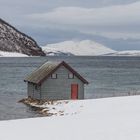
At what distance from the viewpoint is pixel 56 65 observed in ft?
187

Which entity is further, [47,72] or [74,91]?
[74,91]

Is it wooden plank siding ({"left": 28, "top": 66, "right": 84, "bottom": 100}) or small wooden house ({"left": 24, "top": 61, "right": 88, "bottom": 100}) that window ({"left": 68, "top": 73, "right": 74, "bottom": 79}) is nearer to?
small wooden house ({"left": 24, "top": 61, "right": 88, "bottom": 100})

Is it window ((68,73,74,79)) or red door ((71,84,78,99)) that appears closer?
window ((68,73,74,79))

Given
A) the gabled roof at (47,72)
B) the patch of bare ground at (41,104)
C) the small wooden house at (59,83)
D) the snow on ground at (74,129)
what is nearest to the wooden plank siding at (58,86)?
the small wooden house at (59,83)

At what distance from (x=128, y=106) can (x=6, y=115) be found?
12773 mm

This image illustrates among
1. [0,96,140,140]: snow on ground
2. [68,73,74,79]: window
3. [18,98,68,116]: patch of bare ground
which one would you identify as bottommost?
[18,98,68,116]: patch of bare ground

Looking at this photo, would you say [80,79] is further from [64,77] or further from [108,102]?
[108,102]

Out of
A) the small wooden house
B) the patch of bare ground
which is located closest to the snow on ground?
the patch of bare ground

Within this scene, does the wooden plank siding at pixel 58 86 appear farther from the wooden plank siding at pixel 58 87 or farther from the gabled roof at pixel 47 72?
the gabled roof at pixel 47 72

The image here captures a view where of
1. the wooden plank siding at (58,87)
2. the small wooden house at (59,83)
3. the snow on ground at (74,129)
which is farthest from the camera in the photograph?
the wooden plank siding at (58,87)

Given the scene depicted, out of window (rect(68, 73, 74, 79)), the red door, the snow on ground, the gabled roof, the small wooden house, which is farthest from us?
the red door

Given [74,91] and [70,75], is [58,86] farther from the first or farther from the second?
[74,91]

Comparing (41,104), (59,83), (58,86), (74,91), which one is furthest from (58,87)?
(41,104)

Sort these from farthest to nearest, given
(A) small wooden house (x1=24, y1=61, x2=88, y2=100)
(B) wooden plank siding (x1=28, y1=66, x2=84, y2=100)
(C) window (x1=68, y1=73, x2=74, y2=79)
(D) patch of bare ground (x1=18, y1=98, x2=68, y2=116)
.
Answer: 1. (C) window (x1=68, y1=73, x2=74, y2=79)
2. (B) wooden plank siding (x1=28, y1=66, x2=84, y2=100)
3. (A) small wooden house (x1=24, y1=61, x2=88, y2=100)
4. (D) patch of bare ground (x1=18, y1=98, x2=68, y2=116)
